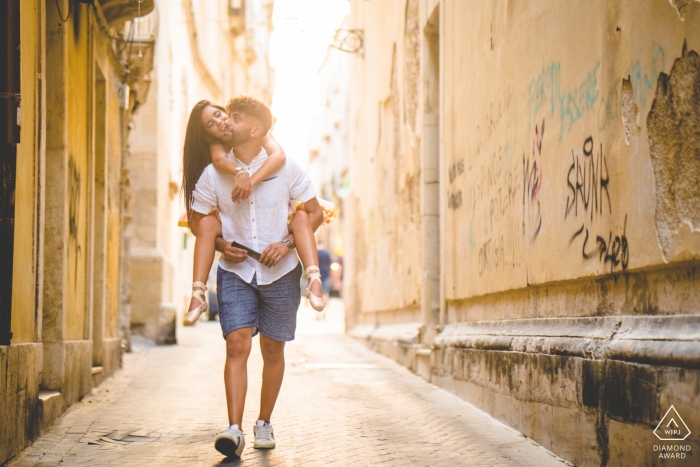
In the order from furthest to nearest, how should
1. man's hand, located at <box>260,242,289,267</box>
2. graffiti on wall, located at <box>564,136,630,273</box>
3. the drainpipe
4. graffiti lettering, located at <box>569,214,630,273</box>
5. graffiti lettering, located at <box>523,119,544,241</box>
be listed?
1. graffiti lettering, located at <box>523,119,544,241</box>
2. man's hand, located at <box>260,242,289,267</box>
3. the drainpipe
4. graffiti on wall, located at <box>564,136,630,273</box>
5. graffiti lettering, located at <box>569,214,630,273</box>

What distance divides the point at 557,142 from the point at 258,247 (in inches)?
76.4

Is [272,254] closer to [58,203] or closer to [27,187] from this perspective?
[27,187]

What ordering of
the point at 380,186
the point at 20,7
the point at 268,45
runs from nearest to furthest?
the point at 20,7
the point at 380,186
the point at 268,45

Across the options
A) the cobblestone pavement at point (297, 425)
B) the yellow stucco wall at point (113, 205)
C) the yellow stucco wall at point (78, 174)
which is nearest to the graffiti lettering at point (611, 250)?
the cobblestone pavement at point (297, 425)

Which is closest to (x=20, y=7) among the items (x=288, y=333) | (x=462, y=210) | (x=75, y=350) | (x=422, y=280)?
(x=288, y=333)

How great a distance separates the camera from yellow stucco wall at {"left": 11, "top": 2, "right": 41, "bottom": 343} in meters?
5.65

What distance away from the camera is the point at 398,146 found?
13766 mm

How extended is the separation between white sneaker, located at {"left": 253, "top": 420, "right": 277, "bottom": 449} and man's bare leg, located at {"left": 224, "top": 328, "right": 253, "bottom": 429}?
23 cm

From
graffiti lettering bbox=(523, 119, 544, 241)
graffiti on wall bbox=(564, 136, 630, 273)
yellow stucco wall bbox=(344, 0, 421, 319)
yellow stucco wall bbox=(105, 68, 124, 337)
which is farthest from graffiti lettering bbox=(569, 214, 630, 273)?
yellow stucco wall bbox=(105, 68, 124, 337)

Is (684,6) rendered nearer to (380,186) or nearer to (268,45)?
(380,186)

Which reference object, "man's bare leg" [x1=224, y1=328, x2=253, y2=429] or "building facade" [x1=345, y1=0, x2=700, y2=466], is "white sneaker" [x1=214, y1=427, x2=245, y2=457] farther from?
"building facade" [x1=345, y1=0, x2=700, y2=466]

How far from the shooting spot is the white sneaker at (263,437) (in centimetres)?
559

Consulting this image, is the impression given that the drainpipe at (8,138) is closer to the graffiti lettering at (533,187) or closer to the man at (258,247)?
the man at (258,247)

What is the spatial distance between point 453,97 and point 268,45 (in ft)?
192
